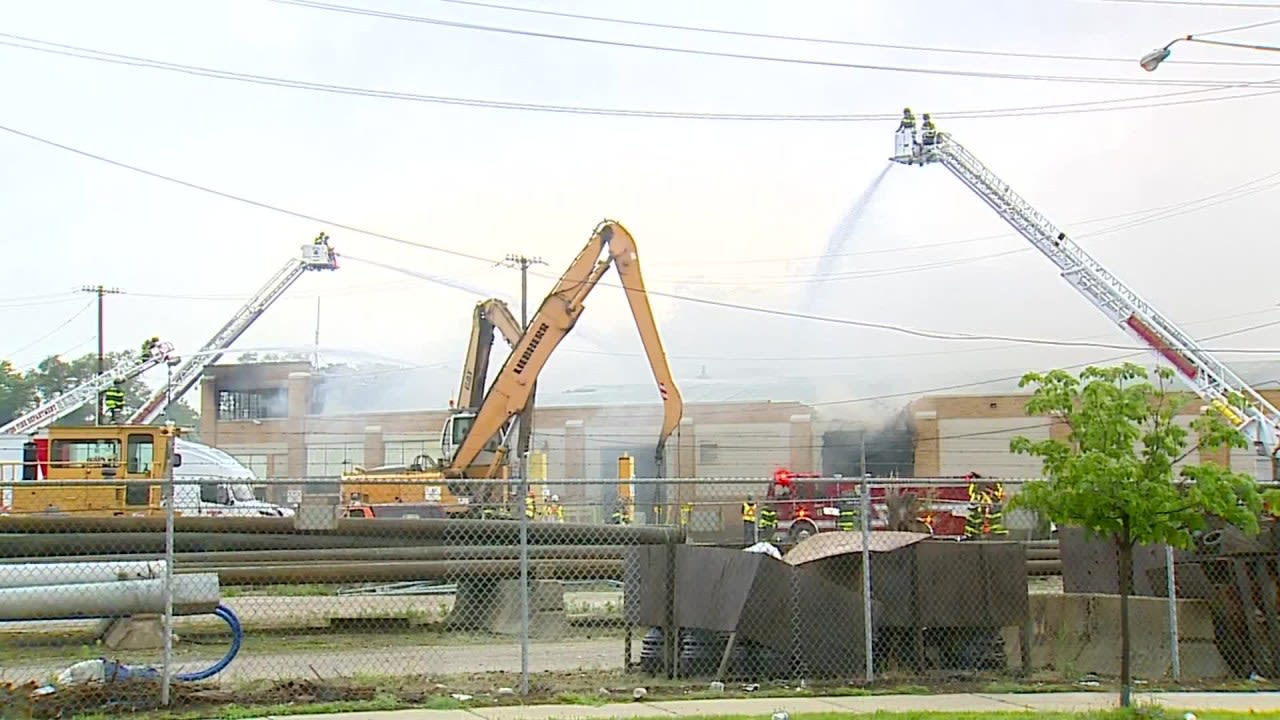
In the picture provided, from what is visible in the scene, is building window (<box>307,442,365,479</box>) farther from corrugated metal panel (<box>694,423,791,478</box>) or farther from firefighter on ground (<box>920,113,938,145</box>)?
firefighter on ground (<box>920,113,938,145</box>)

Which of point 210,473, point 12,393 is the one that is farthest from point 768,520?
point 12,393

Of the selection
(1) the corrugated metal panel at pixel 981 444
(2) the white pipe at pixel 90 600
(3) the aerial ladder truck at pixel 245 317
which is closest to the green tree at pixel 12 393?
(3) the aerial ladder truck at pixel 245 317

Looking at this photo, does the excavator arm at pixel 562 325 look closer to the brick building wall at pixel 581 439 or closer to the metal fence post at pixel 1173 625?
the brick building wall at pixel 581 439

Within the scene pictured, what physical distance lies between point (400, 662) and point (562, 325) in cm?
1594

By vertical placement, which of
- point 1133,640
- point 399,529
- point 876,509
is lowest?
point 1133,640

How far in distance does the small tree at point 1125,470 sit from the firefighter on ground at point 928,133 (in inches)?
1415

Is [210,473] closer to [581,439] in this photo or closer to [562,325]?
[562,325]

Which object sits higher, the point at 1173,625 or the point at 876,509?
the point at 876,509

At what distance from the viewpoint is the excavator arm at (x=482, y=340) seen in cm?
3294

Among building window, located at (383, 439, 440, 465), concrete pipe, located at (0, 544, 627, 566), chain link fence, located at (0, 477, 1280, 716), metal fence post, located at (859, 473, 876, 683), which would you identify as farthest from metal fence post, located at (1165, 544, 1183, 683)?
building window, located at (383, 439, 440, 465)

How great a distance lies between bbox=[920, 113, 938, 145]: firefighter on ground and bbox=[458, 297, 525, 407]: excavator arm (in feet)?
62.4

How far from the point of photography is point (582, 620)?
19.3 metres

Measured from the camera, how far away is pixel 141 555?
1683 cm

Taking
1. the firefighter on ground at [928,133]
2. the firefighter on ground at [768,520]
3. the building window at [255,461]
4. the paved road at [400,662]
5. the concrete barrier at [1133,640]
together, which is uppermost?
the firefighter on ground at [928,133]
